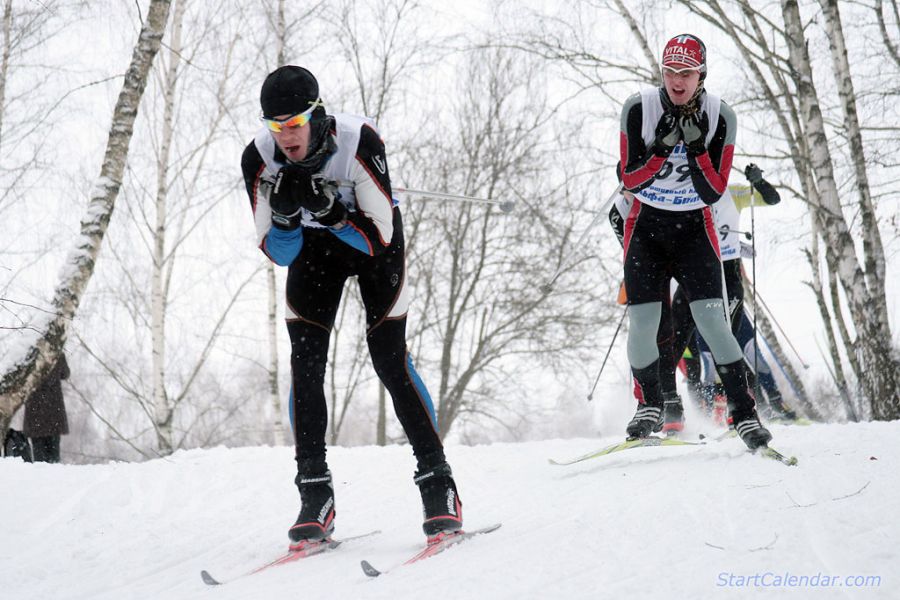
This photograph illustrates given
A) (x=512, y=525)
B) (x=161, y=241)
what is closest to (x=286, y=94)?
(x=512, y=525)

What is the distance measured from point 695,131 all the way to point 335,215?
6.23ft

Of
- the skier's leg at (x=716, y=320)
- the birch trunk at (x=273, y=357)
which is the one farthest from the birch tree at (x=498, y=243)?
the skier's leg at (x=716, y=320)

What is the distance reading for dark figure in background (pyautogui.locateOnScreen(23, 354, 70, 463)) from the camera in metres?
6.48

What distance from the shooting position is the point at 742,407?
3.62 meters

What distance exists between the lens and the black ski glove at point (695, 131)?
11.8 ft

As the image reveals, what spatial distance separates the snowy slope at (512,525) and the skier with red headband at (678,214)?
39 centimetres

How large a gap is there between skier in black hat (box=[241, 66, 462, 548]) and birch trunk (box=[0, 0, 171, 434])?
5.46ft

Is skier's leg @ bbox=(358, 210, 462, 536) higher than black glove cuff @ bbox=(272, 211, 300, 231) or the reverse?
the reverse

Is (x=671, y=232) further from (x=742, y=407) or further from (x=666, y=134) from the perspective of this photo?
(x=742, y=407)

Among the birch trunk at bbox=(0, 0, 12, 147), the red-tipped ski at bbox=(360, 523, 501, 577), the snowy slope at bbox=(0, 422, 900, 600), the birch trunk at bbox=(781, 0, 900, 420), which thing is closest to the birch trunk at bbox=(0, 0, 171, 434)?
the snowy slope at bbox=(0, 422, 900, 600)

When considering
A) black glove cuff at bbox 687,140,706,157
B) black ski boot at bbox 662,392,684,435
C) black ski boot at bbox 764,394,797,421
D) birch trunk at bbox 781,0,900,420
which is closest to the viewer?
black glove cuff at bbox 687,140,706,157

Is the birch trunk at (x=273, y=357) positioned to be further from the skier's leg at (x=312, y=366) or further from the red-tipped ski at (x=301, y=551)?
the red-tipped ski at (x=301, y=551)

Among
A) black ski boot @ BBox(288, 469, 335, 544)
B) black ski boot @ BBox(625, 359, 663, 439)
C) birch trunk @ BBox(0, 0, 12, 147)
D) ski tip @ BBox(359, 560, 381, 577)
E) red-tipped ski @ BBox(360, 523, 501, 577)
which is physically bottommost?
red-tipped ski @ BBox(360, 523, 501, 577)

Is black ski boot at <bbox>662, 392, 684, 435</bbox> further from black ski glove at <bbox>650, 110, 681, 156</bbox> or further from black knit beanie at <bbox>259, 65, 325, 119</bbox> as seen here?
black knit beanie at <bbox>259, 65, 325, 119</bbox>
